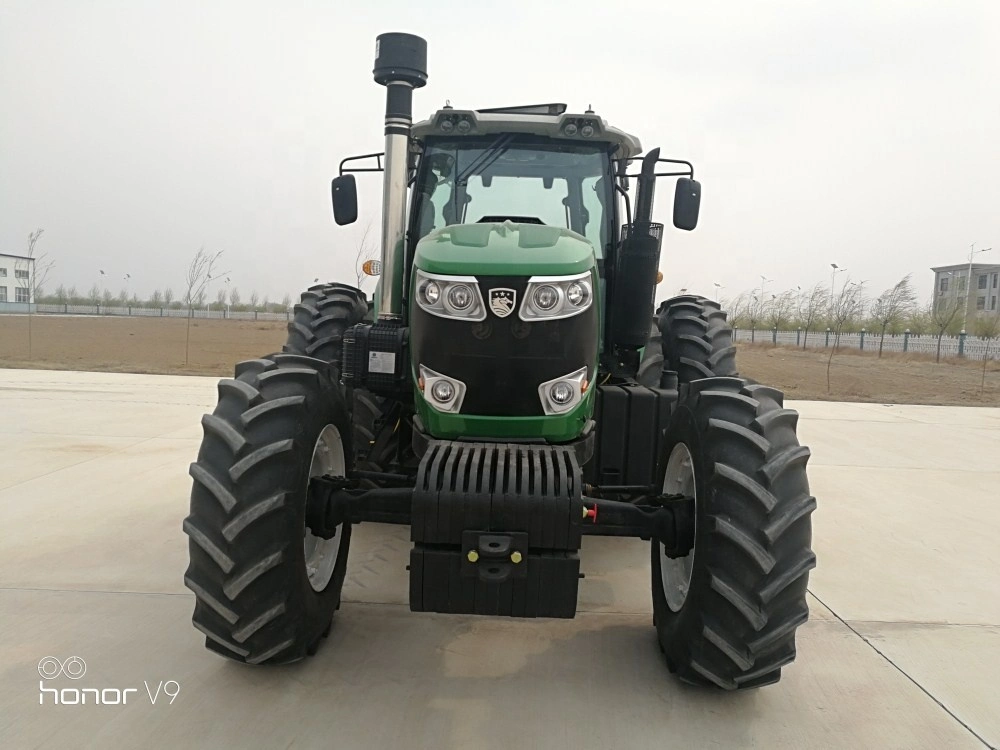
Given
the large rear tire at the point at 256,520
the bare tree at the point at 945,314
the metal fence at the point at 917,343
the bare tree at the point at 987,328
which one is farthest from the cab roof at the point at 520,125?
the bare tree at the point at 945,314

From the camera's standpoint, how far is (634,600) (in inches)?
162

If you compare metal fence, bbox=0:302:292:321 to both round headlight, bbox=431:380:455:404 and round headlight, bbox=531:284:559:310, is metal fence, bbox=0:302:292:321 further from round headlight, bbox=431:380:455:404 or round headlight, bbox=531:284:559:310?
round headlight, bbox=531:284:559:310

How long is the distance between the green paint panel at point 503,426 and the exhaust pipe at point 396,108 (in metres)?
0.96

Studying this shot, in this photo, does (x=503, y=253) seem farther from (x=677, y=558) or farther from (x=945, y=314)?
(x=945, y=314)

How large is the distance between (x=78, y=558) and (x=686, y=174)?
4.30 metres

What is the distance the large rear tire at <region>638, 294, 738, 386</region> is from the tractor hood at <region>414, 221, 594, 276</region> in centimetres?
162

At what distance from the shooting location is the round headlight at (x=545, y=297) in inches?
123

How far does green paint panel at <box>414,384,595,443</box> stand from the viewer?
10.8 ft

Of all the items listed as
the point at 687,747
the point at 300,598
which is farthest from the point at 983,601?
the point at 300,598

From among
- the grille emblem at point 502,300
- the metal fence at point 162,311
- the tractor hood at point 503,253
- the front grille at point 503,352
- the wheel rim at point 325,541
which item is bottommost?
the metal fence at point 162,311

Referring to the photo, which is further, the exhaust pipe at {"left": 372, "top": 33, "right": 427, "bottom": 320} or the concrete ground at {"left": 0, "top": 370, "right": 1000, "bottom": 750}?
the exhaust pipe at {"left": 372, "top": 33, "right": 427, "bottom": 320}

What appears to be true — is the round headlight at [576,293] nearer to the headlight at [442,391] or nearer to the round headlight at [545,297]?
the round headlight at [545,297]

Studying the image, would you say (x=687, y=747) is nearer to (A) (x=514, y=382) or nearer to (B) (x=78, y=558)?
(A) (x=514, y=382)

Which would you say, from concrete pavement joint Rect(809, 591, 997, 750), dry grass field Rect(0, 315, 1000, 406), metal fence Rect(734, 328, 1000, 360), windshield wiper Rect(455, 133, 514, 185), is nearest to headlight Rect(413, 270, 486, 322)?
windshield wiper Rect(455, 133, 514, 185)
